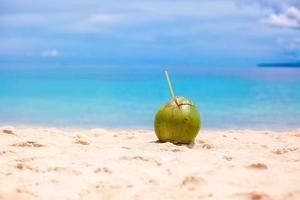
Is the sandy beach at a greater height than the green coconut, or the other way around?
the green coconut

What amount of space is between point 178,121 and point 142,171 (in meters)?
1.54

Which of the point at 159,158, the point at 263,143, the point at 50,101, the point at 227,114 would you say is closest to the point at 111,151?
the point at 159,158

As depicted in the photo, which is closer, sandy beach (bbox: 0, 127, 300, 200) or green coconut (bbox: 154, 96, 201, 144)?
sandy beach (bbox: 0, 127, 300, 200)

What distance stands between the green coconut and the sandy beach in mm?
202

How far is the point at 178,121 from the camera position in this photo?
542cm

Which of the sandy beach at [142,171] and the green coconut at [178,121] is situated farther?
the green coconut at [178,121]

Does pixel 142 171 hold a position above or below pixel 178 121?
below

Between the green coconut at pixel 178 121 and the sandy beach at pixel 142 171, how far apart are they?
0.66 feet

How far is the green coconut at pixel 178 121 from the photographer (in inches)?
214

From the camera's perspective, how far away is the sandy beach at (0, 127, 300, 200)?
345 centimetres

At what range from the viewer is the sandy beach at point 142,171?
345cm

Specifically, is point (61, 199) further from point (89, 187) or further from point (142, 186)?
point (142, 186)

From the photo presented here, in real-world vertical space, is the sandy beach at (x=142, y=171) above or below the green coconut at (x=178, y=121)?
below

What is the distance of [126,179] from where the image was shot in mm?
3732
